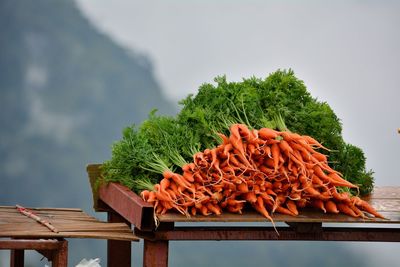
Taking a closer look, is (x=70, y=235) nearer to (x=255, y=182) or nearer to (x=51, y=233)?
(x=51, y=233)

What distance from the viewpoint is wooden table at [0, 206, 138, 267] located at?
7.09 meters

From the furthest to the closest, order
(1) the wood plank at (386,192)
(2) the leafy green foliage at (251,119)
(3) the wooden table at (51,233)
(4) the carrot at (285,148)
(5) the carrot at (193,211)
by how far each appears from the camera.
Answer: (1) the wood plank at (386,192)
(2) the leafy green foliage at (251,119)
(4) the carrot at (285,148)
(5) the carrot at (193,211)
(3) the wooden table at (51,233)

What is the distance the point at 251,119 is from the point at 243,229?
907 mm

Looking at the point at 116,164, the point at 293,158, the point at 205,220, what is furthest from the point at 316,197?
the point at 116,164

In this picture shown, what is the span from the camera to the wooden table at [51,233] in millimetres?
7090

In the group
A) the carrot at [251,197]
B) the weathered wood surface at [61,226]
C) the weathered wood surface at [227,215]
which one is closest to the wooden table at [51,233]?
the weathered wood surface at [61,226]

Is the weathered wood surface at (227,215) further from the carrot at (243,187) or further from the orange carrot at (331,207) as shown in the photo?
the carrot at (243,187)

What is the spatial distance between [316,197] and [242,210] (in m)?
0.46

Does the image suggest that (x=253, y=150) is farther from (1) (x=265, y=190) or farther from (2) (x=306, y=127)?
(2) (x=306, y=127)

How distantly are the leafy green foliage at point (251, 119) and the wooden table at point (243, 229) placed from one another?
469 millimetres

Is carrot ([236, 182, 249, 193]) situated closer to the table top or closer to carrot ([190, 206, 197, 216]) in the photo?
the table top

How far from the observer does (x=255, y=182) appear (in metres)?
7.28

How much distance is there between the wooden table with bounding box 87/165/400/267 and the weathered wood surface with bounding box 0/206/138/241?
0.43 feet

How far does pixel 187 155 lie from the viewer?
25.9 feet
